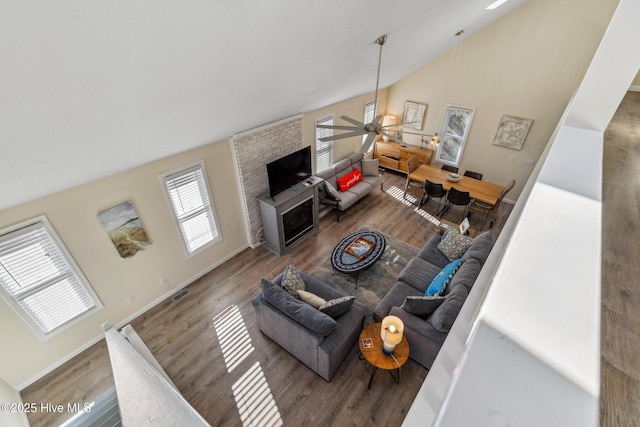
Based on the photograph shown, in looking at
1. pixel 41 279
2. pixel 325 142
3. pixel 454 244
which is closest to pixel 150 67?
pixel 41 279

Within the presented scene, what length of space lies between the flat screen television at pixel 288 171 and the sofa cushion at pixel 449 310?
3441mm

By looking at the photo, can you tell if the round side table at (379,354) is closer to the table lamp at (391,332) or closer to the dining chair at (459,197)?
the table lamp at (391,332)

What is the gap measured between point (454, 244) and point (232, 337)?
154 inches

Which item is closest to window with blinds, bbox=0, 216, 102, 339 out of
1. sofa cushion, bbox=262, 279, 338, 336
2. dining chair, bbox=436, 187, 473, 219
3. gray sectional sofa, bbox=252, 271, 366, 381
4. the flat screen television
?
gray sectional sofa, bbox=252, 271, 366, 381

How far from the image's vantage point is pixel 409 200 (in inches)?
297

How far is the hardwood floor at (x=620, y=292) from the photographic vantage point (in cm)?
72

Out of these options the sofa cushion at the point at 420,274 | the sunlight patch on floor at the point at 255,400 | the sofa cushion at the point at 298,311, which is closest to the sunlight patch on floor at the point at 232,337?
the sunlight patch on floor at the point at 255,400

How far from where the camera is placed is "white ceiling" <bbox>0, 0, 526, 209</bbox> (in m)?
1.47

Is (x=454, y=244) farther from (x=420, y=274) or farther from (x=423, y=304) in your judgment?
(x=423, y=304)

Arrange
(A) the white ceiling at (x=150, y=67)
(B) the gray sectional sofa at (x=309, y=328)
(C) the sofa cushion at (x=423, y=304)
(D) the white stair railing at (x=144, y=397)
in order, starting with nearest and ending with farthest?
(A) the white ceiling at (x=150, y=67) → (D) the white stair railing at (x=144, y=397) → (B) the gray sectional sofa at (x=309, y=328) → (C) the sofa cushion at (x=423, y=304)

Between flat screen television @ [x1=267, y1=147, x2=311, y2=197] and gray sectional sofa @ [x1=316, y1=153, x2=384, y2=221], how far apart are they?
0.84 m

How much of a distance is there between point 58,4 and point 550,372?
2044mm

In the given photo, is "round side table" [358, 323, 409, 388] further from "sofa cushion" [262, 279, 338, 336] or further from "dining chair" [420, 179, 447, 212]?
"dining chair" [420, 179, 447, 212]

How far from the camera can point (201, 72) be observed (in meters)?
2.37
